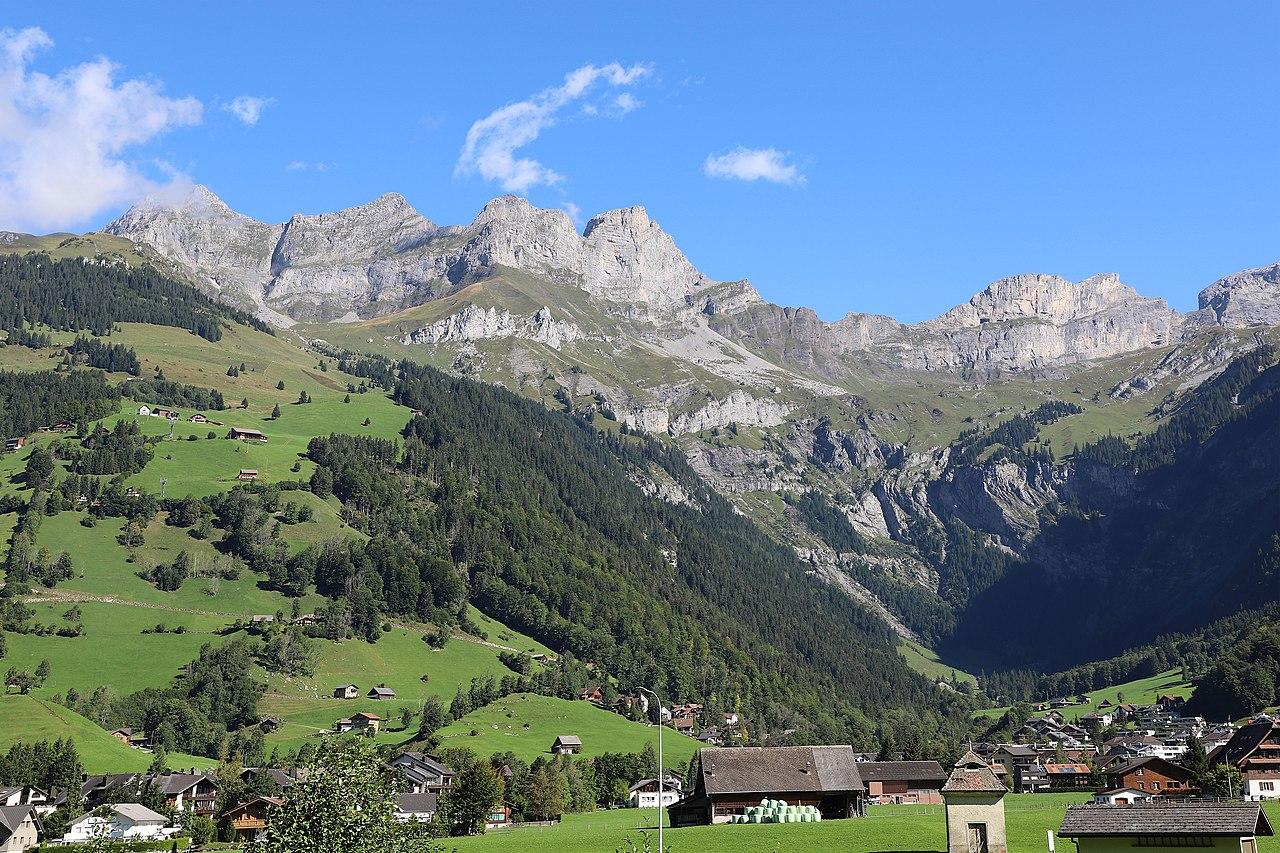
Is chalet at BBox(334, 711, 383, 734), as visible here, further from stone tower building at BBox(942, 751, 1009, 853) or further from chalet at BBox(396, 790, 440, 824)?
A: stone tower building at BBox(942, 751, 1009, 853)

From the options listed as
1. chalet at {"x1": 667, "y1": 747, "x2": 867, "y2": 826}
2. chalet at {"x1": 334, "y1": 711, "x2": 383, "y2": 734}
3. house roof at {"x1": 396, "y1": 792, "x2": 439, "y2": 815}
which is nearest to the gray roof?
chalet at {"x1": 667, "y1": 747, "x2": 867, "y2": 826}

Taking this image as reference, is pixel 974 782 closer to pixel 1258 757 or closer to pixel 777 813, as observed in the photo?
pixel 777 813

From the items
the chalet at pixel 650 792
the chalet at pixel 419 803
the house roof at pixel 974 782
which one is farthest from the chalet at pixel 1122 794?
the chalet at pixel 419 803

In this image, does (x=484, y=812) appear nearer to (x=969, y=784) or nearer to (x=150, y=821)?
(x=150, y=821)

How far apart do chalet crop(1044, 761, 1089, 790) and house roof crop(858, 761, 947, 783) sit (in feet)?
111

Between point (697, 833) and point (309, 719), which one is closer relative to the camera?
point (697, 833)

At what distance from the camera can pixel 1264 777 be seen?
504 feet

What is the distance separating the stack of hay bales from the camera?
3907 inches

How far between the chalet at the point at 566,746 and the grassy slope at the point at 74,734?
49728 mm

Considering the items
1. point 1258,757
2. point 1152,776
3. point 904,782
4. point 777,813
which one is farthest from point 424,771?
point 1258,757

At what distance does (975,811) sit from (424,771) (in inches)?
4186

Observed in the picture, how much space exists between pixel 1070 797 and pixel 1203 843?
64265 mm

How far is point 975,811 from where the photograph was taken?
66.8 metres

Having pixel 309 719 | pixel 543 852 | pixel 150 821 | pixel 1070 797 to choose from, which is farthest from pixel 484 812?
pixel 309 719
